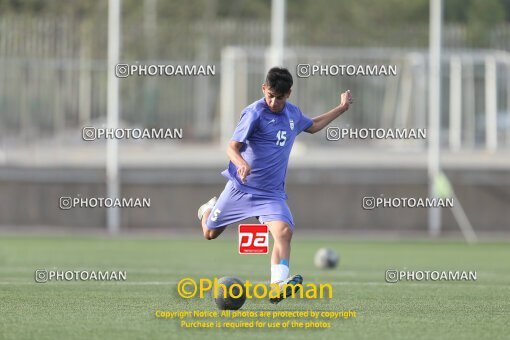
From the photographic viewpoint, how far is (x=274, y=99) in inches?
477

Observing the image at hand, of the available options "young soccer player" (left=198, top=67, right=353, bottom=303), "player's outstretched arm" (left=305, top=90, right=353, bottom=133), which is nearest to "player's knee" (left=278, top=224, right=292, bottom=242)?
"young soccer player" (left=198, top=67, right=353, bottom=303)

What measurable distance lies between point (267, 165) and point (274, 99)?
2.23 ft

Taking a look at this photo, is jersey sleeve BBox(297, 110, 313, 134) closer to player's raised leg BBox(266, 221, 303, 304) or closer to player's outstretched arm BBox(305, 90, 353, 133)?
player's outstretched arm BBox(305, 90, 353, 133)

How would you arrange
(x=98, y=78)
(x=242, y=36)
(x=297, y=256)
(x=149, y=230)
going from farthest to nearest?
(x=242, y=36), (x=98, y=78), (x=149, y=230), (x=297, y=256)

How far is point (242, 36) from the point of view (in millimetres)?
34219

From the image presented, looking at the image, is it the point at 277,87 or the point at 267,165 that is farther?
the point at 267,165

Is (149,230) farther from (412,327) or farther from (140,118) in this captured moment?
(412,327)

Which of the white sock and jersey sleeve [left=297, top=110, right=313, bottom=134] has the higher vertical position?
jersey sleeve [left=297, top=110, right=313, bottom=134]

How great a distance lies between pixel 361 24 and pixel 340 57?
9.14m

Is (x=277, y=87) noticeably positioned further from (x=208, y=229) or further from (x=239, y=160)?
(x=208, y=229)

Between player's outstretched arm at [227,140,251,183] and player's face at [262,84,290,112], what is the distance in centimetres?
48

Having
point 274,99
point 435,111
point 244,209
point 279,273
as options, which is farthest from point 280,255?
point 435,111

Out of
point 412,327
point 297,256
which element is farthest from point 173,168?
point 412,327

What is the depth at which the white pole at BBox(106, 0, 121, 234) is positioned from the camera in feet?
95.6
